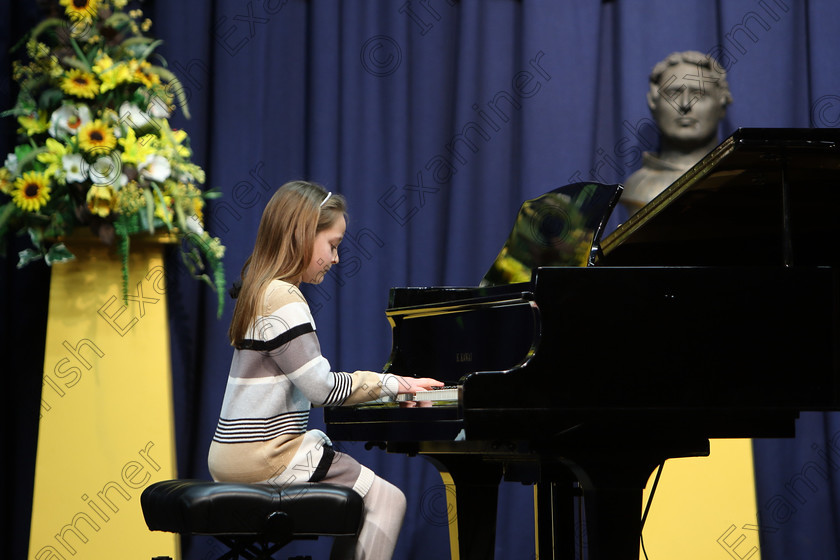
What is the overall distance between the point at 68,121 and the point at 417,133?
1.56 m

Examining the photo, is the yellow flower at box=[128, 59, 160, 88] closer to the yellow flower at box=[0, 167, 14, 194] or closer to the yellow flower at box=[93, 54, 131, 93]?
the yellow flower at box=[93, 54, 131, 93]

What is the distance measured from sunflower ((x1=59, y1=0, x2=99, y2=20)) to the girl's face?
155 cm

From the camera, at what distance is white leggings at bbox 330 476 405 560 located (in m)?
2.22

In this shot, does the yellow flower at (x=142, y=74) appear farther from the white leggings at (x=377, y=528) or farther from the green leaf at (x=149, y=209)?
the white leggings at (x=377, y=528)

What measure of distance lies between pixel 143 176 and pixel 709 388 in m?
2.17

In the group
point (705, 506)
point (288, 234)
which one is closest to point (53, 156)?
point (288, 234)

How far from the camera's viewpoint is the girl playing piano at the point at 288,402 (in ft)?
7.43

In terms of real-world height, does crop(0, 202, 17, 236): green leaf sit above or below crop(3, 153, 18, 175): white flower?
below

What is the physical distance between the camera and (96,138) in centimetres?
321

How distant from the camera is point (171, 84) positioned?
3.63 m

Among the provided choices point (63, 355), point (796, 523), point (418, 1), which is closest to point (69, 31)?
point (63, 355)

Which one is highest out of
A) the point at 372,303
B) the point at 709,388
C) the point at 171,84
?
the point at 171,84

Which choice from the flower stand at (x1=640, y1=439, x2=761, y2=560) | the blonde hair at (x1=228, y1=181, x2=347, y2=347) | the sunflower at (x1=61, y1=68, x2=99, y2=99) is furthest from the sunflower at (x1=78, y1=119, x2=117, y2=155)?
the flower stand at (x1=640, y1=439, x2=761, y2=560)

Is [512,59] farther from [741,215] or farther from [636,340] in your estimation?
[636,340]
